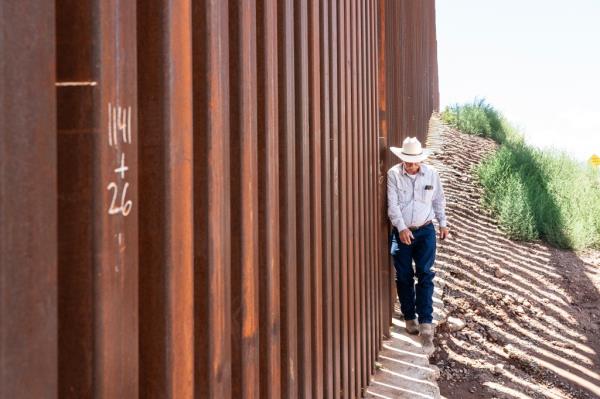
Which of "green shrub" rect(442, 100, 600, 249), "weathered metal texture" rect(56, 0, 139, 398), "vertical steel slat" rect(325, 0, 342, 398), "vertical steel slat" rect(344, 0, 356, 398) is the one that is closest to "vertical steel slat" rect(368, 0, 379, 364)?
"vertical steel slat" rect(344, 0, 356, 398)

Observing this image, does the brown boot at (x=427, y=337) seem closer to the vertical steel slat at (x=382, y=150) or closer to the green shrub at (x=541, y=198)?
the vertical steel slat at (x=382, y=150)

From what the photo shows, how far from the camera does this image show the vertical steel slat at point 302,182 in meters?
2.48

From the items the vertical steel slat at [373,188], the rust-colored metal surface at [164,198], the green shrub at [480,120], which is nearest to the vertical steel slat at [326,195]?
the rust-colored metal surface at [164,198]

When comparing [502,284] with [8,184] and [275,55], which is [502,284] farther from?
[8,184]

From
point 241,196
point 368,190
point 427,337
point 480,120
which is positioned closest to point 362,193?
point 368,190

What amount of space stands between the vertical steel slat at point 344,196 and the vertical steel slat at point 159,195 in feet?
6.35

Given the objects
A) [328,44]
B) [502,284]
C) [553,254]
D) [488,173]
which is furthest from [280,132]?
[488,173]

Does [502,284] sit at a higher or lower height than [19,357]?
lower

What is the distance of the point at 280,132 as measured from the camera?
2.27m

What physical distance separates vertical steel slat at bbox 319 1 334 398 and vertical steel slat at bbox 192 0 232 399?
1.28 m

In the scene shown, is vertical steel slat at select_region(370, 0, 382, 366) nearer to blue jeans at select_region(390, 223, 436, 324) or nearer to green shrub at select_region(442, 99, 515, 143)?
blue jeans at select_region(390, 223, 436, 324)

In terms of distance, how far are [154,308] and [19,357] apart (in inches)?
17.4

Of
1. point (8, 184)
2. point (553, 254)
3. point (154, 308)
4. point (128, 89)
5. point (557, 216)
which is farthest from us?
point (557, 216)

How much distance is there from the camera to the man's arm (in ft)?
15.9
